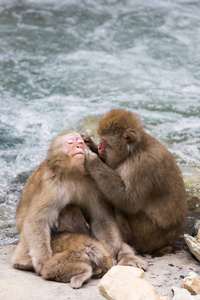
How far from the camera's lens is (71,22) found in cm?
1431

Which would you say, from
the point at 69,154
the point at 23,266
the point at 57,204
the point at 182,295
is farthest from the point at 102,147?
the point at 182,295

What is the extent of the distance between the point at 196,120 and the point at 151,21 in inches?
242

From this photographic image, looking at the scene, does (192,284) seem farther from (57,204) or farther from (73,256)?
(57,204)

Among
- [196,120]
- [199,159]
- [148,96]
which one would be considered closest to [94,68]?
[148,96]

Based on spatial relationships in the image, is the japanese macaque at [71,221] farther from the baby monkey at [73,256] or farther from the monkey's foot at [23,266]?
the monkey's foot at [23,266]

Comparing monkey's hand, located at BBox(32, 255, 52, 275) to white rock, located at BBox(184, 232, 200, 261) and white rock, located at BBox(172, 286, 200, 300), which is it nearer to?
white rock, located at BBox(172, 286, 200, 300)

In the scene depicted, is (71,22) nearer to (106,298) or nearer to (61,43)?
(61,43)

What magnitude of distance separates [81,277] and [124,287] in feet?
1.89

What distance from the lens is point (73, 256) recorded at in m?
4.31

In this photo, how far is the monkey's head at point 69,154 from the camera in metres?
4.54

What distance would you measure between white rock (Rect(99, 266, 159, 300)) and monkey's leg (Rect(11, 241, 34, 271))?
3.12 feet

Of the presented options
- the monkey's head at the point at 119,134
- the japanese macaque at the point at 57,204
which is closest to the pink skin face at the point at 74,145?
the japanese macaque at the point at 57,204

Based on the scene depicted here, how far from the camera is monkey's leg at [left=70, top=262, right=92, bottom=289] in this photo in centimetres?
414

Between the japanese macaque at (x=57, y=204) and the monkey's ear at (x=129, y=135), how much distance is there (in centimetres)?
39
